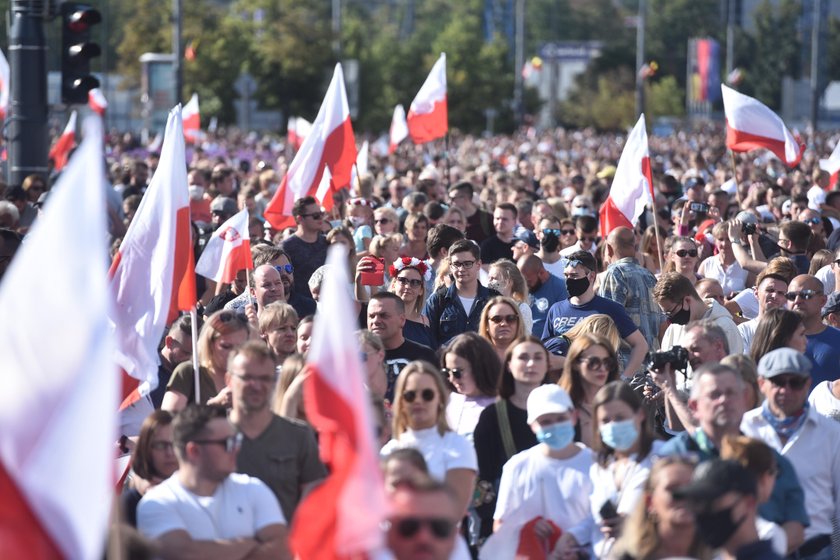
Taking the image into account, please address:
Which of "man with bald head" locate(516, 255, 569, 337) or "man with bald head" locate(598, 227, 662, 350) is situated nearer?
"man with bald head" locate(598, 227, 662, 350)

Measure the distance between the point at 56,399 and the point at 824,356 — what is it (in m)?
5.41

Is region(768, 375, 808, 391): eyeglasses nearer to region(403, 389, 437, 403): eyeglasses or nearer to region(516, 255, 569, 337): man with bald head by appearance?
region(403, 389, 437, 403): eyeglasses

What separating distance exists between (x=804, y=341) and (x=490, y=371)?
161 centimetres

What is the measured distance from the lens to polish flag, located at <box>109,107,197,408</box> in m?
7.45

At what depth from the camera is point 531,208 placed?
624 inches

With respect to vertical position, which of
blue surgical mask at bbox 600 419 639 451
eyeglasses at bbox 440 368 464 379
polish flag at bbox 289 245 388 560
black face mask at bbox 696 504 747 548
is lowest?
eyeglasses at bbox 440 368 464 379

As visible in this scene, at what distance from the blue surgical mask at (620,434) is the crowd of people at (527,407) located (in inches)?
0.5

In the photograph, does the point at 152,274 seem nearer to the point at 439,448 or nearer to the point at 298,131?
the point at 439,448

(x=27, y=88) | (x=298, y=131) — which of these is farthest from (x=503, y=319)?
(x=298, y=131)

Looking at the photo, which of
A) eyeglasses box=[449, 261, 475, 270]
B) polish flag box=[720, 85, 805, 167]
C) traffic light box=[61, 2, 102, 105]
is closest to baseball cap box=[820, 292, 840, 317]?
eyeglasses box=[449, 261, 475, 270]

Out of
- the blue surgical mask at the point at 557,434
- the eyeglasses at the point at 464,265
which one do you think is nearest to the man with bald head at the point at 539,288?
the eyeglasses at the point at 464,265

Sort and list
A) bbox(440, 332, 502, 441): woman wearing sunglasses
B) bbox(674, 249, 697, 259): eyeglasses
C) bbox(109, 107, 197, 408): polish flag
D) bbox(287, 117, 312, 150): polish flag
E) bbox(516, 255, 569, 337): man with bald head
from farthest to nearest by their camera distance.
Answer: bbox(287, 117, 312, 150): polish flag, bbox(674, 249, 697, 259): eyeglasses, bbox(516, 255, 569, 337): man with bald head, bbox(440, 332, 502, 441): woman wearing sunglasses, bbox(109, 107, 197, 408): polish flag

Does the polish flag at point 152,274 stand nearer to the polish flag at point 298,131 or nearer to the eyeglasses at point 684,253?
the eyeglasses at point 684,253

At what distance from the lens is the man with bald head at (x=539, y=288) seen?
10.6 meters
